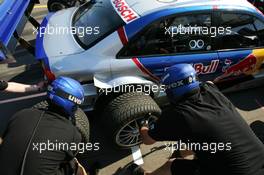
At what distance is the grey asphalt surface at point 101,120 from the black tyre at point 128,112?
0.20m

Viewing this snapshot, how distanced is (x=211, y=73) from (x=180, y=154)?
1493 mm

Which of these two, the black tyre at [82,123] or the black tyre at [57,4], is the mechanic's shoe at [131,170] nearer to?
the black tyre at [82,123]

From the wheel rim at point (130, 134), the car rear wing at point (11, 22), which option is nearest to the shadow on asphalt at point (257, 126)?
the wheel rim at point (130, 134)

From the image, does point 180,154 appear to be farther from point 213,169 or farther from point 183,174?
point 213,169

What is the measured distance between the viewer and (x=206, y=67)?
505cm

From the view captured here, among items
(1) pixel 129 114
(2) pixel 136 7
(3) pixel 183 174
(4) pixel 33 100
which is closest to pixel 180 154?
(3) pixel 183 174

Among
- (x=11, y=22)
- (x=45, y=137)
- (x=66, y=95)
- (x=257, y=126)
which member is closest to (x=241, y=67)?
(x=257, y=126)

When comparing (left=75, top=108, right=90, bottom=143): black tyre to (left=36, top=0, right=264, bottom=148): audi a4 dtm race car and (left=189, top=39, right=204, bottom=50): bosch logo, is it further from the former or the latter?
(left=189, top=39, right=204, bottom=50): bosch logo

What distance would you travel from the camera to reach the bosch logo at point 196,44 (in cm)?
492

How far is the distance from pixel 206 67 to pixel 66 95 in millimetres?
2268

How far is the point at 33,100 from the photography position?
6117 mm

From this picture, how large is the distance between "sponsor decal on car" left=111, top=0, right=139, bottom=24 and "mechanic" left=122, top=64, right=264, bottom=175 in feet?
4.65

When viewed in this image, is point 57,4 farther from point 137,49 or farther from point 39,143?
point 39,143

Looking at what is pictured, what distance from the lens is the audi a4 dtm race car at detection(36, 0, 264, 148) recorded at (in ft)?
15.4
